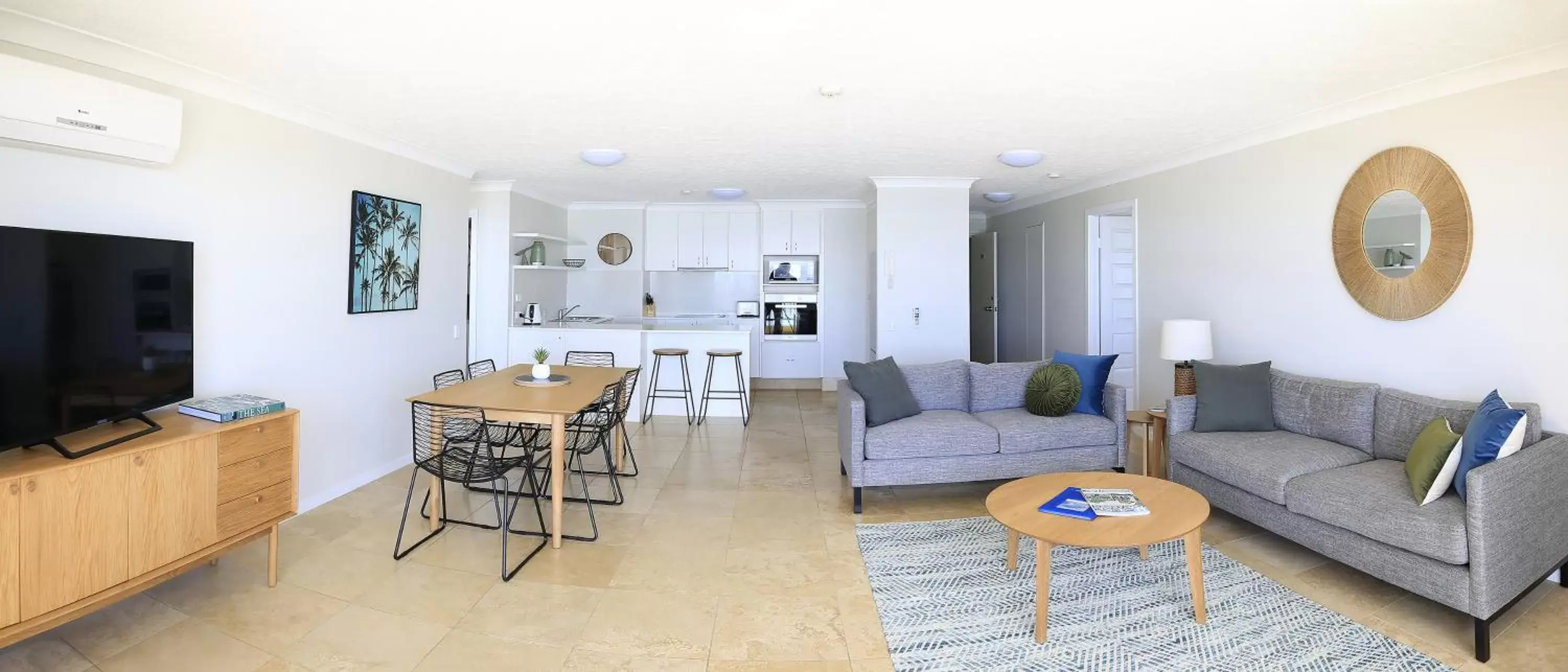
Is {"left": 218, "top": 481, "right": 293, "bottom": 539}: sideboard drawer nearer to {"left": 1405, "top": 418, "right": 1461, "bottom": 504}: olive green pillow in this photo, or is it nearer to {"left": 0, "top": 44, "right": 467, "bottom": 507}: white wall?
{"left": 0, "top": 44, "right": 467, "bottom": 507}: white wall

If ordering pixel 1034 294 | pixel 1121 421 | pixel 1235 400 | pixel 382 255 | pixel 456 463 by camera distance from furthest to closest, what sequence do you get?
1. pixel 1034 294
2. pixel 382 255
3. pixel 1121 421
4. pixel 1235 400
5. pixel 456 463

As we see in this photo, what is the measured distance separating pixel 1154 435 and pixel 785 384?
4684 millimetres

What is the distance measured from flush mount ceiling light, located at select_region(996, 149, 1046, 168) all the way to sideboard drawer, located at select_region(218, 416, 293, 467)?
445cm

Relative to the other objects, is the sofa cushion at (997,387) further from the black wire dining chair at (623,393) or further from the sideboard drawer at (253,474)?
the sideboard drawer at (253,474)

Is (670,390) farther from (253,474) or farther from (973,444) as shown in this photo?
(253,474)

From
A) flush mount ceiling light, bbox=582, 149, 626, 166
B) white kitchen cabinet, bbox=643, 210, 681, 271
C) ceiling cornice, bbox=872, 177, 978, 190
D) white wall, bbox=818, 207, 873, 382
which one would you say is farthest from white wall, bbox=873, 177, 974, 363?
white kitchen cabinet, bbox=643, 210, 681, 271

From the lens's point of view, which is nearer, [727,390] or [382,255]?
[382,255]

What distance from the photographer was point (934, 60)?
9.29 ft

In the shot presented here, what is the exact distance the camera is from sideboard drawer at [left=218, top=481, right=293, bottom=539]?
2.55 metres

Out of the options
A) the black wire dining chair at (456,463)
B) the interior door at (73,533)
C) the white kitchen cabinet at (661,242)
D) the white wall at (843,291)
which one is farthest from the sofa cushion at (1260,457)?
the white kitchen cabinet at (661,242)

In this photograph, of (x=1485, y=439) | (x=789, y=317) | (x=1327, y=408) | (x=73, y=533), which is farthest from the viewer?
(x=789, y=317)

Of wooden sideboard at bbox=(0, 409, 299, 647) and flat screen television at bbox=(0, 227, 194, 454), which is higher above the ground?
flat screen television at bbox=(0, 227, 194, 454)

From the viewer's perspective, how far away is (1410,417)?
306 cm

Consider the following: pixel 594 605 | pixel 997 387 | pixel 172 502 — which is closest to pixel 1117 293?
A: pixel 997 387
